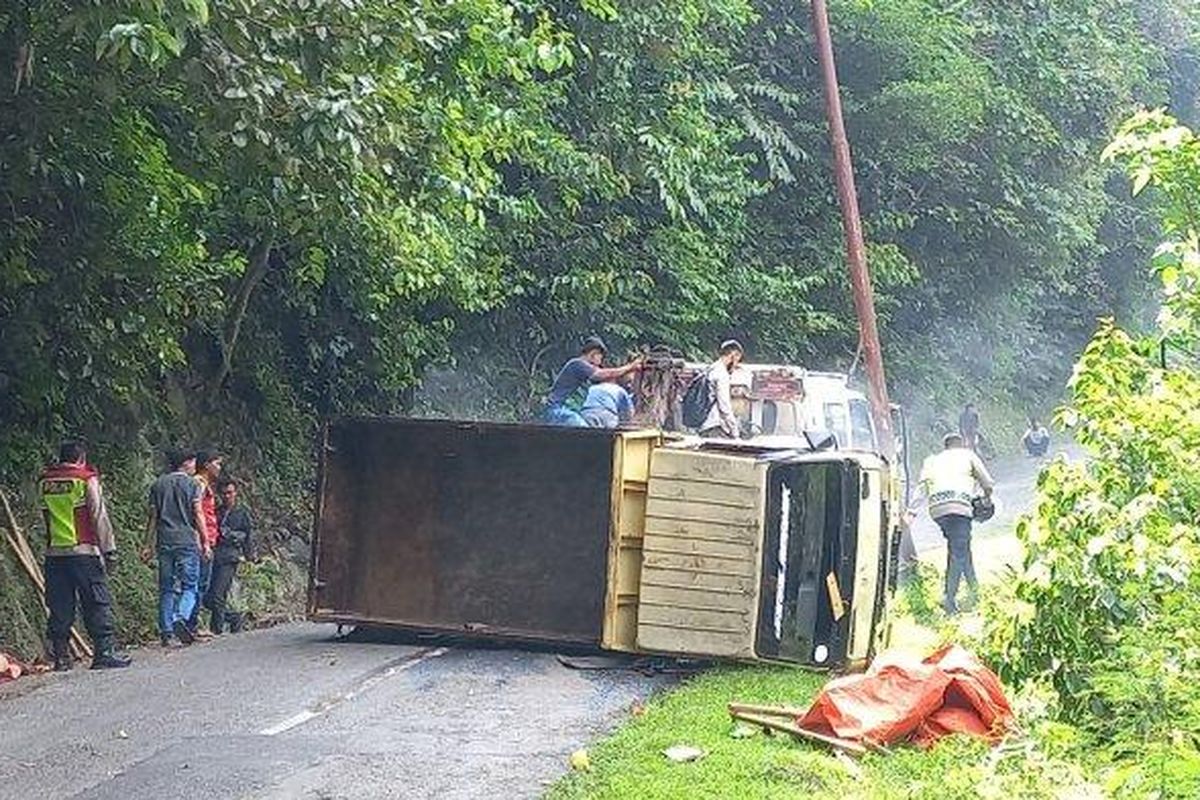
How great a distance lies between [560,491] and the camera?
1312 centimetres

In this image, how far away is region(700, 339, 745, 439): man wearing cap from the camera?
15.3 meters

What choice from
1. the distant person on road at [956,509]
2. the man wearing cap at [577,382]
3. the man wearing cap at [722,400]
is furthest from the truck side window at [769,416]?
the distant person on road at [956,509]

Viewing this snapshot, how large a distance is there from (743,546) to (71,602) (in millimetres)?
5126

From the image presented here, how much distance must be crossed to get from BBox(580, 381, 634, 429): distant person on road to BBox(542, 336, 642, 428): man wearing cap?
6cm

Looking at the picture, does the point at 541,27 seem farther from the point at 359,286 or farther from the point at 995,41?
the point at 995,41

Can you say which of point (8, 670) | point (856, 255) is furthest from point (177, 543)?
point (856, 255)

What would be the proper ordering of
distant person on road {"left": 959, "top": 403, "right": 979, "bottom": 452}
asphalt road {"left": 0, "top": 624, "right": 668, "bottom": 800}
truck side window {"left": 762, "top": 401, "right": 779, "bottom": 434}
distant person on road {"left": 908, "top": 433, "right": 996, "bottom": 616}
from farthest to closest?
distant person on road {"left": 959, "top": 403, "right": 979, "bottom": 452} < distant person on road {"left": 908, "top": 433, "right": 996, "bottom": 616} < truck side window {"left": 762, "top": 401, "right": 779, "bottom": 434} < asphalt road {"left": 0, "top": 624, "right": 668, "bottom": 800}

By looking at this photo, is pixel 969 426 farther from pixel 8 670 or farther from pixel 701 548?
pixel 8 670

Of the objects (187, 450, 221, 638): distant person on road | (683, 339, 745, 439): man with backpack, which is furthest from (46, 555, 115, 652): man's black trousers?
(683, 339, 745, 439): man with backpack

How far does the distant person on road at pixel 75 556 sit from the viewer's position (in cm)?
1293

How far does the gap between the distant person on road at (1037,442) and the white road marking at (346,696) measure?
27.3 m

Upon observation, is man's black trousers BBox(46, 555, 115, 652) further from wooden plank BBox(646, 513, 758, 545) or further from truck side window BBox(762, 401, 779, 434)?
truck side window BBox(762, 401, 779, 434)

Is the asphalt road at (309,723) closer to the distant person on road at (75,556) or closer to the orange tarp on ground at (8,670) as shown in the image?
the orange tarp on ground at (8,670)

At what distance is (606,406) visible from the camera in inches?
597
